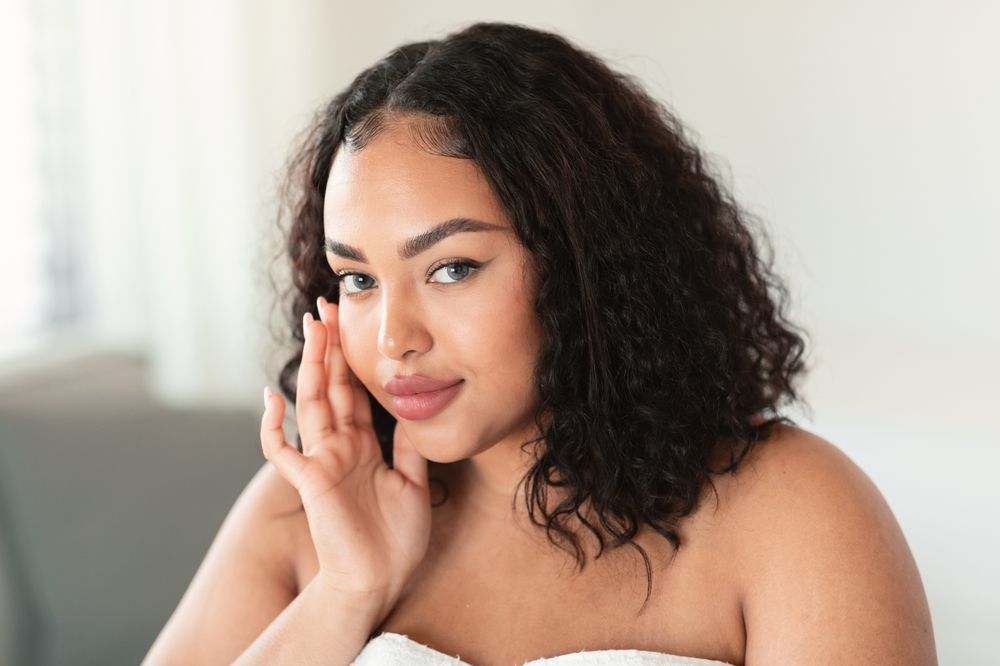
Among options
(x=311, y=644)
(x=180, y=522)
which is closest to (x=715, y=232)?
(x=311, y=644)

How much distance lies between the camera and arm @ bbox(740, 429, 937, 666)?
1201 mm

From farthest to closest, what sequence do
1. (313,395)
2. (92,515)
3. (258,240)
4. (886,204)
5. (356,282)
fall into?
(258,240), (886,204), (92,515), (313,395), (356,282)

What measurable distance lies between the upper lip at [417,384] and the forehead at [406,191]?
0.56ft

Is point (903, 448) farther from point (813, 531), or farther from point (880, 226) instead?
point (813, 531)

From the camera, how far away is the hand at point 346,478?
141cm

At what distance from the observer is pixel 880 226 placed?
2520mm

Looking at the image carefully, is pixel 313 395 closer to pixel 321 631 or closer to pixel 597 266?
pixel 321 631

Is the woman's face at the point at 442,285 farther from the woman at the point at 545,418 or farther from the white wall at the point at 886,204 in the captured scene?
the white wall at the point at 886,204

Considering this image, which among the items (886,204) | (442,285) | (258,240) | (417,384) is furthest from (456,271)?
(258,240)

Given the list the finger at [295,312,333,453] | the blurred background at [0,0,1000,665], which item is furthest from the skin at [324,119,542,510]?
the blurred background at [0,0,1000,665]

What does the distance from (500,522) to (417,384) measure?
0.28m

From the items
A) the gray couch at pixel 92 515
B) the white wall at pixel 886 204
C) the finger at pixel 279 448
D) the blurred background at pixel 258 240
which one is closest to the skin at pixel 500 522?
the finger at pixel 279 448

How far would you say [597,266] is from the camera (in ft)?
4.36

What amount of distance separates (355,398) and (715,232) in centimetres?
54
